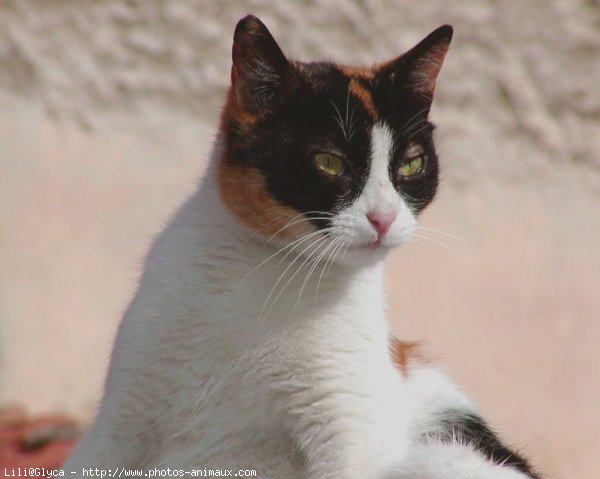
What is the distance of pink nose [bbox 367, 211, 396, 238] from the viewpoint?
216 centimetres

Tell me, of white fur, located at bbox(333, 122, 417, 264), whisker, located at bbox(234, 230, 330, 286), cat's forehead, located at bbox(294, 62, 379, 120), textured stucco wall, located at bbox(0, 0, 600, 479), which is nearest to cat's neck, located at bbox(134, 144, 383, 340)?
whisker, located at bbox(234, 230, 330, 286)

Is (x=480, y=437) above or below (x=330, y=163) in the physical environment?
below

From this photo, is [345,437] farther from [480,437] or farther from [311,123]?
[311,123]

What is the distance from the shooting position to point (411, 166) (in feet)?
7.75

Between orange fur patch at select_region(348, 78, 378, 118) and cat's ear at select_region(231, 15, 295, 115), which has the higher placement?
cat's ear at select_region(231, 15, 295, 115)

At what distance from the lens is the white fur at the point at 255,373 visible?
2230mm

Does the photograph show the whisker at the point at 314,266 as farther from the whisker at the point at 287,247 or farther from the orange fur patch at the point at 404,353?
the orange fur patch at the point at 404,353

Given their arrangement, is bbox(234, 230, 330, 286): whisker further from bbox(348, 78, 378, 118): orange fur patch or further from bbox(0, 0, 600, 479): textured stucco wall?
bbox(0, 0, 600, 479): textured stucco wall

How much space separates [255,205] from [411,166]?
0.39 metres

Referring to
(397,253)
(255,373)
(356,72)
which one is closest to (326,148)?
(356,72)

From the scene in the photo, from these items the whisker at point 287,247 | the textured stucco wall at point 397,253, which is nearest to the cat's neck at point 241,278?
the whisker at point 287,247

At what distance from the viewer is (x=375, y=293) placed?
247 centimetres

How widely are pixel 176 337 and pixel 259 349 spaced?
198 millimetres

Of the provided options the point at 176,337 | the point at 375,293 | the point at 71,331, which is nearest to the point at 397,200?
the point at 375,293
